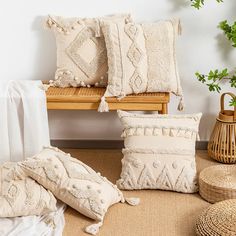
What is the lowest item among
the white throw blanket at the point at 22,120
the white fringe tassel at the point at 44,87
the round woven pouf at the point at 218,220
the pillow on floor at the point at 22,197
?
the round woven pouf at the point at 218,220

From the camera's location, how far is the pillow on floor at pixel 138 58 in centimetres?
357

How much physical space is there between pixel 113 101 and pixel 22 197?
90 centimetres

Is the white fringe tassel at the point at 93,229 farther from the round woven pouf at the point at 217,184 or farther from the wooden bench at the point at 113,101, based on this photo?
the wooden bench at the point at 113,101

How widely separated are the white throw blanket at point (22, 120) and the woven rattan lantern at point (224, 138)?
1.07 metres

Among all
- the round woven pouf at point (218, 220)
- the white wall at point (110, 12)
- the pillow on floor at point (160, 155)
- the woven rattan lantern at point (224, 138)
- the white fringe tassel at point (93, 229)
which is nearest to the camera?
the round woven pouf at point (218, 220)

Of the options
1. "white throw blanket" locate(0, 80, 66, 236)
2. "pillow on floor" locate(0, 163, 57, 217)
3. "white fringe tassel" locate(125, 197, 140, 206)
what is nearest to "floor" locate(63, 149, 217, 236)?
"white fringe tassel" locate(125, 197, 140, 206)

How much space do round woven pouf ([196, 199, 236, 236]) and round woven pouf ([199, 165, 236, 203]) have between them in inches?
5.3

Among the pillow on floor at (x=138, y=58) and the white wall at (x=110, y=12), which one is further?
the white wall at (x=110, y=12)

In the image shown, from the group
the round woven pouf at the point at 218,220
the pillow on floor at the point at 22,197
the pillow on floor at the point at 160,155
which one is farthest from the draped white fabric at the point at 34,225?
the round woven pouf at the point at 218,220

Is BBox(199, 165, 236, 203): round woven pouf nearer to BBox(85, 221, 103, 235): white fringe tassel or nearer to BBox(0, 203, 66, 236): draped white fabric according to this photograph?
BBox(85, 221, 103, 235): white fringe tassel

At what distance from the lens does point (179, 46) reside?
3838 mm

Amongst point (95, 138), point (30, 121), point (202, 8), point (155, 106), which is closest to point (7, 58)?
point (30, 121)

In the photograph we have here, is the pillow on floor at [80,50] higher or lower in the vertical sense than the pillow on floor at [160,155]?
higher

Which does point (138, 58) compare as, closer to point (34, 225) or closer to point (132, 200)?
point (132, 200)
